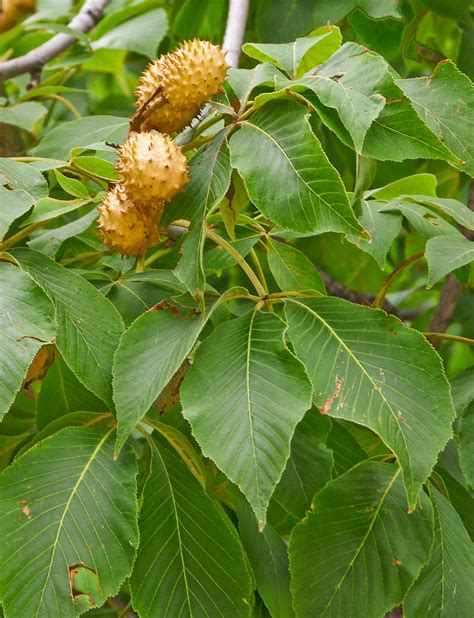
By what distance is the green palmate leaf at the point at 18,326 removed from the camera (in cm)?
91

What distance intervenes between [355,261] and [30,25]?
2.98 ft

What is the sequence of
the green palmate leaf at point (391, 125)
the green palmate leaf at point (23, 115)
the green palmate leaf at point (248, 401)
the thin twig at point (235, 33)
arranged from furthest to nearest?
the green palmate leaf at point (23, 115), the thin twig at point (235, 33), the green palmate leaf at point (391, 125), the green palmate leaf at point (248, 401)

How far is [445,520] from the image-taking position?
1082mm

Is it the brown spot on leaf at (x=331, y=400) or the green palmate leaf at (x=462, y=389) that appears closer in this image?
the brown spot on leaf at (x=331, y=400)

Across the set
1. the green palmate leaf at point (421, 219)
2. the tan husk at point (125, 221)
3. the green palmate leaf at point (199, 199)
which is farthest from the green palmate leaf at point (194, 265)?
the green palmate leaf at point (421, 219)

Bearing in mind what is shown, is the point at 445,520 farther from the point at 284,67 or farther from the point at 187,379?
the point at 284,67

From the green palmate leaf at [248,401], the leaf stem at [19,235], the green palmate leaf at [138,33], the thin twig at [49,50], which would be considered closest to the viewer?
the green palmate leaf at [248,401]

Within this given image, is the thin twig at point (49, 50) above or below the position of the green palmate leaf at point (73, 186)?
below

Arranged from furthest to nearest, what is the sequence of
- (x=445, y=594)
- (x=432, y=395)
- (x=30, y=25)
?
(x=30, y=25) < (x=445, y=594) < (x=432, y=395)

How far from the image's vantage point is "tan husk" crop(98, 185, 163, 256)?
1.09 metres

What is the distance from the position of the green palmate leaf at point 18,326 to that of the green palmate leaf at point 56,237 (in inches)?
7.8

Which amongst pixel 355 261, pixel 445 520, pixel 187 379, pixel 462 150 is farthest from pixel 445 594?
pixel 355 261

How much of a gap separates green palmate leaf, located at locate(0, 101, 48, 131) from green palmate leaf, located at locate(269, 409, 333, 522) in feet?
2.85

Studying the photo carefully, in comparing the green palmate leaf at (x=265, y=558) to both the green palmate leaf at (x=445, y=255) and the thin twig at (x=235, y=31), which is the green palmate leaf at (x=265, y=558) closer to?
the green palmate leaf at (x=445, y=255)
